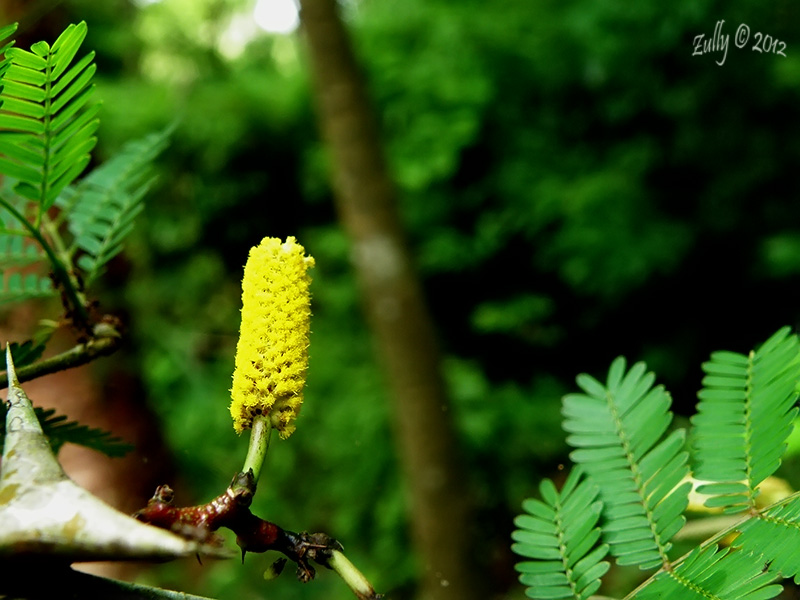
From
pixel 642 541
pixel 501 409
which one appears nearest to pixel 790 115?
pixel 501 409

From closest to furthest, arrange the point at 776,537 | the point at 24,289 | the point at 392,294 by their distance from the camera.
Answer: the point at 776,537, the point at 24,289, the point at 392,294

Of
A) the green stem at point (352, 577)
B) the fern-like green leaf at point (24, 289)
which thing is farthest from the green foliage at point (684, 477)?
the fern-like green leaf at point (24, 289)

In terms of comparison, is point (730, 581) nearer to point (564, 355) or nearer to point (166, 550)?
point (166, 550)

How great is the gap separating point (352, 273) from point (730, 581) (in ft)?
7.69

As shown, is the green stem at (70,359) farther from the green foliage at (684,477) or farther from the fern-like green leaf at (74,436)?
the green foliage at (684,477)

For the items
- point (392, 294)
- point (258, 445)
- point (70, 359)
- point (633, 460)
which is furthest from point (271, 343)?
point (392, 294)

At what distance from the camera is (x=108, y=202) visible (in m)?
0.60

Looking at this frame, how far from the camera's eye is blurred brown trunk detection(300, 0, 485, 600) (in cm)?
171

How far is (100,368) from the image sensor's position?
65.0 inches

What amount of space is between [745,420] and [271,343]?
12.8 inches

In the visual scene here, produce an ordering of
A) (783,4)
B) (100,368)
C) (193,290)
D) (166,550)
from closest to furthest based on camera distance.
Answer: (166,550)
(100,368)
(783,4)
(193,290)

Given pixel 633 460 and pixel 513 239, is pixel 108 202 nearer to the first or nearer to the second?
pixel 633 460

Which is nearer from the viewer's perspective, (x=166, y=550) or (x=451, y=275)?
(x=166, y=550)

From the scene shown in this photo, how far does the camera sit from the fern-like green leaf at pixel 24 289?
52 centimetres
